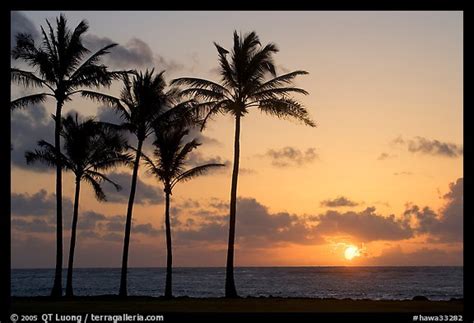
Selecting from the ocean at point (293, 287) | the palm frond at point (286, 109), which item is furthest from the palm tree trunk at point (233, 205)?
the ocean at point (293, 287)

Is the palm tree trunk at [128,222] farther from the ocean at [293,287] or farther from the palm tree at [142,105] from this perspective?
the ocean at [293,287]

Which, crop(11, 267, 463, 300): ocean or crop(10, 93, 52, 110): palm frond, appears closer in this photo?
crop(10, 93, 52, 110): palm frond

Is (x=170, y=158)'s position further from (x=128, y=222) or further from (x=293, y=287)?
(x=293, y=287)

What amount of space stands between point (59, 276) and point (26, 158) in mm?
6276

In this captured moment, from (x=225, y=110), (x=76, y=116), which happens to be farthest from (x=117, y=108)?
(x=225, y=110)

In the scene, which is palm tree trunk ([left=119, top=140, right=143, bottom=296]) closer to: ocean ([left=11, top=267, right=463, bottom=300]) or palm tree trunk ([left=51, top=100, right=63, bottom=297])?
palm tree trunk ([left=51, top=100, right=63, bottom=297])

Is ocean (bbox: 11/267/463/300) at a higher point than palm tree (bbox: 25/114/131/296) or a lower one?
lower

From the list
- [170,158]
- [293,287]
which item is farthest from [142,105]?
[293,287]

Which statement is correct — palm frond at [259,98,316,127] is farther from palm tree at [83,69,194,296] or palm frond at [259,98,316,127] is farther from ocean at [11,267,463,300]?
ocean at [11,267,463,300]

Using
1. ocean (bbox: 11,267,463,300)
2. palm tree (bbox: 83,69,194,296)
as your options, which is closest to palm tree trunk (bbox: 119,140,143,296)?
palm tree (bbox: 83,69,194,296)

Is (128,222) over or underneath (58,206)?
underneath

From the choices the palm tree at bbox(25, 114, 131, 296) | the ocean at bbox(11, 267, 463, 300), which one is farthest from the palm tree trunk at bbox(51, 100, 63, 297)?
the ocean at bbox(11, 267, 463, 300)
